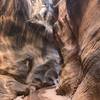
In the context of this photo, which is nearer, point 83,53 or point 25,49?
point 83,53

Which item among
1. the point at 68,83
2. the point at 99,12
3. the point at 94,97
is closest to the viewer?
the point at 94,97

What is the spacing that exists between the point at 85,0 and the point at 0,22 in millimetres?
3649

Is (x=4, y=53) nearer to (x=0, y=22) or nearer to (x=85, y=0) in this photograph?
(x=0, y=22)

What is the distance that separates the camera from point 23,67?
7.14 m

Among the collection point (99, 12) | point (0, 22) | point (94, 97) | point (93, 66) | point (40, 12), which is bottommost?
point (94, 97)

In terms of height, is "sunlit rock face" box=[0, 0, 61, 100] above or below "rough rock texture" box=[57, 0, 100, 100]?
above

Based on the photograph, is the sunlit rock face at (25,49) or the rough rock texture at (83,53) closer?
the rough rock texture at (83,53)

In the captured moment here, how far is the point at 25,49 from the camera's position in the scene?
7.66 m

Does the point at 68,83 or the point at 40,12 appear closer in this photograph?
the point at 68,83

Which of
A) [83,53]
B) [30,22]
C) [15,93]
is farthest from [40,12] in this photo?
[83,53]

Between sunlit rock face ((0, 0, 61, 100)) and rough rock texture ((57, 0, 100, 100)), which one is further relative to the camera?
sunlit rock face ((0, 0, 61, 100))

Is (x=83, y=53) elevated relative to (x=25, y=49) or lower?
lower

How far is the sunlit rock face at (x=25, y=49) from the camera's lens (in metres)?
6.85

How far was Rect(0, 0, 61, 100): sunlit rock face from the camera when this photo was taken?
685 centimetres
